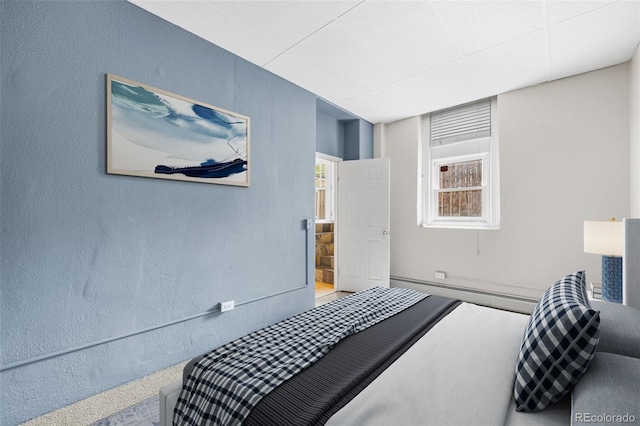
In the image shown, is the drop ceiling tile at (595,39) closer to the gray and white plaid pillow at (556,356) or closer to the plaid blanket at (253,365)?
the gray and white plaid pillow at (556,356)

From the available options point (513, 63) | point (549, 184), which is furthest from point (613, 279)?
point (513, 63)

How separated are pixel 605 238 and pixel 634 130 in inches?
50.5

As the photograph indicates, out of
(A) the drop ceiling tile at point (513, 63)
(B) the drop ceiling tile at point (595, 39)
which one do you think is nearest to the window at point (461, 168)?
(A) the drop ceiling tile at point (513, 63)

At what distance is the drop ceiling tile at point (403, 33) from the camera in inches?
82.6

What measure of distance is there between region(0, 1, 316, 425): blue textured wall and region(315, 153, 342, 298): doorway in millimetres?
2321

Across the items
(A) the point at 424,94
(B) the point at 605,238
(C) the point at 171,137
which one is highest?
(A) the point at 424,94

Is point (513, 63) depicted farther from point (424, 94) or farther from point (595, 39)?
point (424, 94)

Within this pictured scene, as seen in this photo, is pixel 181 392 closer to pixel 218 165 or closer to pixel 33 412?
pixel 33 412

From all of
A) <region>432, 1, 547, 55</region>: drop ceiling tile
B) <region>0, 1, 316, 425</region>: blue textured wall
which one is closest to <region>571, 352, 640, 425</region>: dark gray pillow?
<region>432, 1, 547, 55</region>: drop ceiling tile

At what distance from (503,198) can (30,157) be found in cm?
415

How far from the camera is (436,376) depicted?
111cm

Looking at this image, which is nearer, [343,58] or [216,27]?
[216,27]

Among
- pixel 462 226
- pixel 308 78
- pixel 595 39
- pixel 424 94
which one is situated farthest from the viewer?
pixel 462 226

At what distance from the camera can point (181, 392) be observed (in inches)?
48.8
